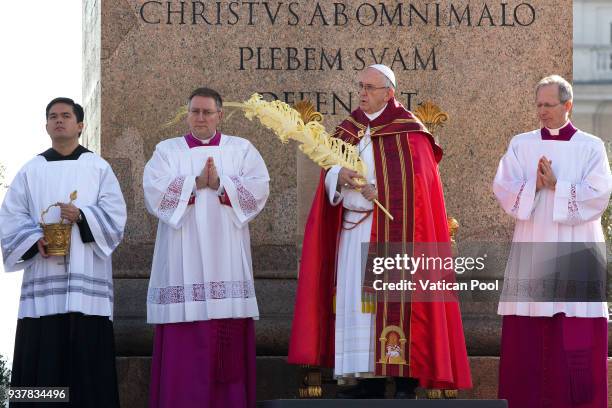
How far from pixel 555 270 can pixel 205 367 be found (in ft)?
7.73

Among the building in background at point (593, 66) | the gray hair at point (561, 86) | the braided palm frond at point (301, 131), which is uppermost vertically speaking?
the building in background at point (593, 66)

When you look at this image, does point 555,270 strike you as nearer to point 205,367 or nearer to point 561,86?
point 561,86

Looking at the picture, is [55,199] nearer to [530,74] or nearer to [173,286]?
[173,286]

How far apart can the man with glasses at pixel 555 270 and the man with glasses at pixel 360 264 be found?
46cm

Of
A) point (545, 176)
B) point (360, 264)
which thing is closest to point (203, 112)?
point (360, 264)

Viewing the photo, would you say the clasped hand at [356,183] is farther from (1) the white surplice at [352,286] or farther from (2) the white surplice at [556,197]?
(2) the white surplice at [556,197]

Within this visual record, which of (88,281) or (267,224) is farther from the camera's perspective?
(267,224)

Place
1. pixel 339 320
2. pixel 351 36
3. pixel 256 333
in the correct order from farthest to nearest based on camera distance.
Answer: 1. pixel 351 36
2. pixel 256 333
3. pixel 339 320

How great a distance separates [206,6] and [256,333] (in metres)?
2.48

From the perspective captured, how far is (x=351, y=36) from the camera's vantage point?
45.0ft

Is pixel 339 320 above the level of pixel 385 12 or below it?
below

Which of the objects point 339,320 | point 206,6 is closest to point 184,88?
point 206,6

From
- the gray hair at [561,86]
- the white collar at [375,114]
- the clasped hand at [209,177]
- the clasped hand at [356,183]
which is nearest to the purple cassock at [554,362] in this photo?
the clasped hand at [356,183]

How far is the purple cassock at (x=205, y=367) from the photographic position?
12.1m
